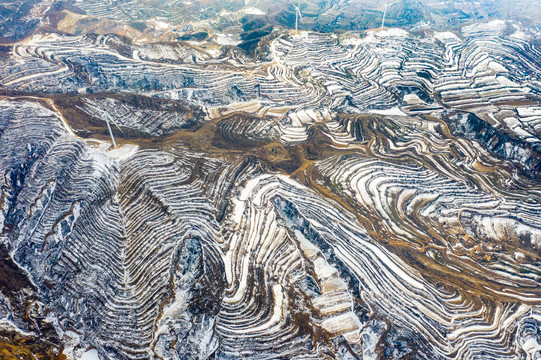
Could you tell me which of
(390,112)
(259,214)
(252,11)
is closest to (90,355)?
(259,214)

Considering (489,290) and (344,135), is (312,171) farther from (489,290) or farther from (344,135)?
(489,290)

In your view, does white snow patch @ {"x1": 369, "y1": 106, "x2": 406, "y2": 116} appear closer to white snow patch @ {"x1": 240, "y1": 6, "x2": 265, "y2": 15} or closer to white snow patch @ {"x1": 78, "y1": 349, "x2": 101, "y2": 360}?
white snow patch @ {"x1": 78, "y1": 349, "x2": 101, "y2": 360}

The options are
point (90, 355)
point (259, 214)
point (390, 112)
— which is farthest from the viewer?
point (390, 112)

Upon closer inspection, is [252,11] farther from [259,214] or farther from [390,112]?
[259,214]

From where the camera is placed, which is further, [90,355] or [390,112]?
[390,112]

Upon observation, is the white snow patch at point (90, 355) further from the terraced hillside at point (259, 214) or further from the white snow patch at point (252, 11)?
the white snow patch at point (252, 11)

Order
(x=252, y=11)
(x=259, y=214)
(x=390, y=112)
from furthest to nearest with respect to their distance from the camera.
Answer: (x=252, y=11), (x=390, y=112), (x=259, y=214)

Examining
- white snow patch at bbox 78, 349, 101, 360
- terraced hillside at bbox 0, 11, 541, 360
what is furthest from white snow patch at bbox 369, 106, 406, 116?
white snow patch at bbox 78, 349, 101, 360

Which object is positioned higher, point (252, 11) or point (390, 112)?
point (252, 11)

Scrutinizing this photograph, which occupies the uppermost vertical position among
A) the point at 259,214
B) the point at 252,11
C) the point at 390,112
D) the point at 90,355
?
the point at 252,11
